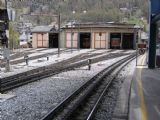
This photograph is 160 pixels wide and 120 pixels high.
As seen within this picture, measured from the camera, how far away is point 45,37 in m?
80.8

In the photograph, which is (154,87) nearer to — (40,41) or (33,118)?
(33,118)

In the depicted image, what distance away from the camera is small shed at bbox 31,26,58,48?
80.8m

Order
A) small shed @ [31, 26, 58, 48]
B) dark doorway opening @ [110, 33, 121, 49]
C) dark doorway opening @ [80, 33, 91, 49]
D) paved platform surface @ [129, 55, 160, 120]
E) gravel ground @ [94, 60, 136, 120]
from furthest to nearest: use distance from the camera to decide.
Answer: small shed @ [31, 26, 58, 48] → dark doorway opening @ [80, 33, 91, 49] → dark doorway opening @ [110, 33, 121, 49] → gravel ground @ [94, 60, 136, 120] → paved platform surface @ [129, 55, 160, 120]

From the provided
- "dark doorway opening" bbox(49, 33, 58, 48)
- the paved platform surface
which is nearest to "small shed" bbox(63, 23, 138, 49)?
"dark doorway opening" bbox(49, 33, 58, 48)

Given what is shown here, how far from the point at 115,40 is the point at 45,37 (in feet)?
46.4

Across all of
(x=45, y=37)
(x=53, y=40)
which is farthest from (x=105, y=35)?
(x=45, y=37)

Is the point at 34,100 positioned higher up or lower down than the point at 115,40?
lower down

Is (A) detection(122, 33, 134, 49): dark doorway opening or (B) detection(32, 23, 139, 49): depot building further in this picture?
(A) detection(122, 33, 134, 49): dark doorway opening

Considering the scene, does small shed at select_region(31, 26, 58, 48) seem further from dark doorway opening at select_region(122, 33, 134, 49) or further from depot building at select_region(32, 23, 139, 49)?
dark doorway opening at select_region(122, 33, 134, 49)

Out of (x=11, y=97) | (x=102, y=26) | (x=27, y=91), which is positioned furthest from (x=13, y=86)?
(x=102, y=26)

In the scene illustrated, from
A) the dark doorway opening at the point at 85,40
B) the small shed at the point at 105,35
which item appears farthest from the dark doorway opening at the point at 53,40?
the dark doorway opening at the point at 85,40

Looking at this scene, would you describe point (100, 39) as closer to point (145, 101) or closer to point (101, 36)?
point (101, 36)

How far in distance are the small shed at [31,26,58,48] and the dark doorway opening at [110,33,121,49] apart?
1155 cm

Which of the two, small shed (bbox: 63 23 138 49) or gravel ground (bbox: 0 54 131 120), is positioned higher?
small shed (bbox: 63 23 138 49)
